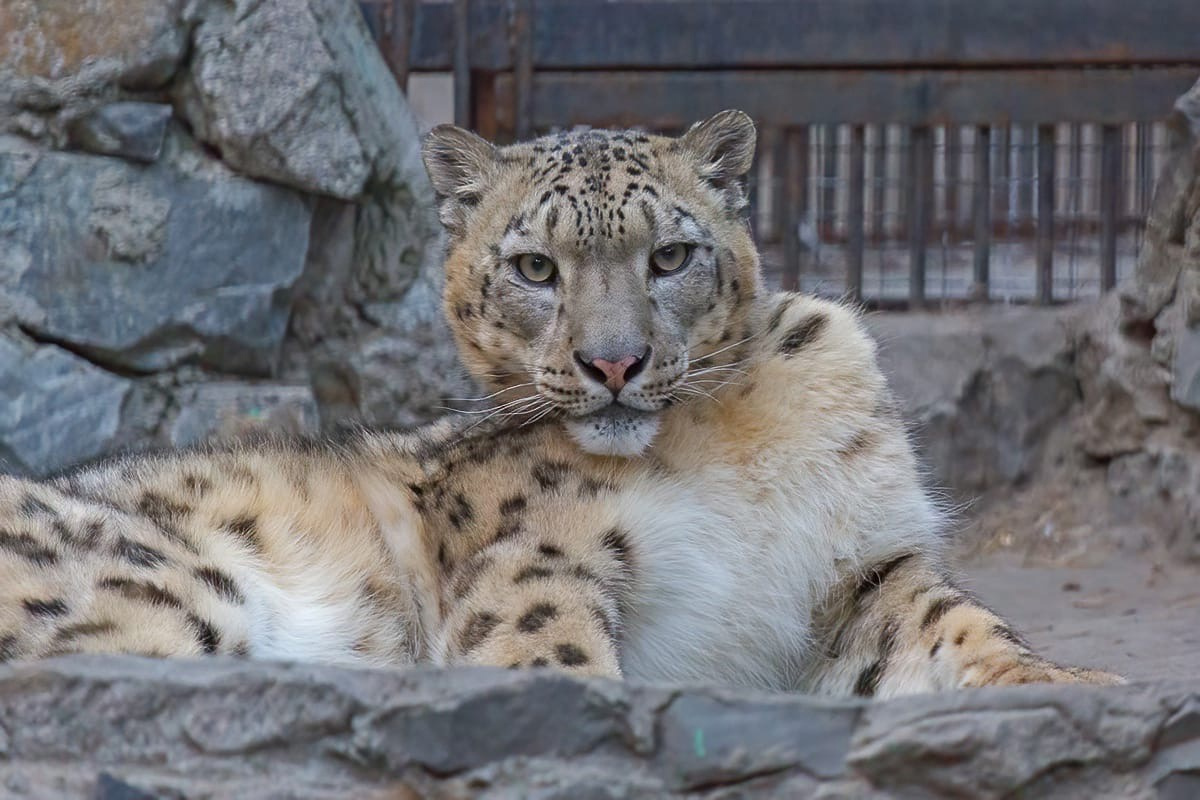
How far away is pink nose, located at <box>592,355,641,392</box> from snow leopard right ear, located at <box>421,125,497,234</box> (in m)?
0.72

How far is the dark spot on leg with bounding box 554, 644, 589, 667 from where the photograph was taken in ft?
9.61

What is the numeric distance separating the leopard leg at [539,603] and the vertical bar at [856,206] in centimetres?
300

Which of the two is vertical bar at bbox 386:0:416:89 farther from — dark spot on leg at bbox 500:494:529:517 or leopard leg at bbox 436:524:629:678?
leopard leg at bbox 436:524:629:678

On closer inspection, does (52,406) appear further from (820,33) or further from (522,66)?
(820,33)

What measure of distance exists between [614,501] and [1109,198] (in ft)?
11.4

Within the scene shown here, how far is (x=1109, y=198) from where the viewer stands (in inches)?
239

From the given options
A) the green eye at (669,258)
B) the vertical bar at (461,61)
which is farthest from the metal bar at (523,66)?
the green eye at (669,258)

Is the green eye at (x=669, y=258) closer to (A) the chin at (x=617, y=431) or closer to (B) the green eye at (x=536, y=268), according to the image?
(B) the green eye at (x=536, y=268)

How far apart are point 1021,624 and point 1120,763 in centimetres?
237

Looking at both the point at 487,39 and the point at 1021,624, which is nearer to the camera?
the point at 1021,624

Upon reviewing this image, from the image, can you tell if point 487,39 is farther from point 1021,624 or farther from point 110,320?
point 1021,624

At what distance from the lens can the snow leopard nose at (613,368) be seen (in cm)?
325

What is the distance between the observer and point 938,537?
352 cm

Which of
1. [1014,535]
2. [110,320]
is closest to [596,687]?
[110,320]
